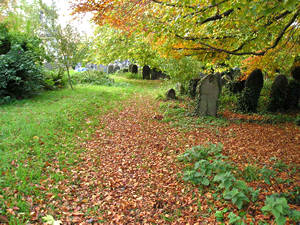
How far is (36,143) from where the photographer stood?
5.29 metres

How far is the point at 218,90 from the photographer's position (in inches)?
329

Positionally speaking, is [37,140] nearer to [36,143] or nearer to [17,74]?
[36,143]

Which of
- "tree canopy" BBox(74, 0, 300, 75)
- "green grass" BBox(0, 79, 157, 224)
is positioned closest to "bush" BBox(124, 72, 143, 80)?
"green grass" BBox(0, 79, 157, 224)

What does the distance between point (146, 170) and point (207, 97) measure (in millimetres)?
4524

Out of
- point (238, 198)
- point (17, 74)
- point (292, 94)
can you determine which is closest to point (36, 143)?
point (238, 198)

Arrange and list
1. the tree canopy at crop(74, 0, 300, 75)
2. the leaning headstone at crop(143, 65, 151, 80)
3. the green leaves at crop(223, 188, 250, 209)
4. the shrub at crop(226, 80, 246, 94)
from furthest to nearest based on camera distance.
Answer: the leaning headstone at crop(143, 65, 151, 80) → the shrub at crop(226, 80, 246, 94) → the tree canopy at crop(74, 0, 300, 75) → the green leaves at crop(223, 188, 250, 209)

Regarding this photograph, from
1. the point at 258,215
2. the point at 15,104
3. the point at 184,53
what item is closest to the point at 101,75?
the point at 15,104

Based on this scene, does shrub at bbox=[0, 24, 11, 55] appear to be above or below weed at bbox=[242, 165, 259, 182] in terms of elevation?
above

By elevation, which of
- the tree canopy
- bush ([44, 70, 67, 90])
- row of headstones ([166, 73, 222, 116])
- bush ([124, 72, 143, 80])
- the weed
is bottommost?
the weed

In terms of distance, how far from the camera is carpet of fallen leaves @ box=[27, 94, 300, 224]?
3.52 m

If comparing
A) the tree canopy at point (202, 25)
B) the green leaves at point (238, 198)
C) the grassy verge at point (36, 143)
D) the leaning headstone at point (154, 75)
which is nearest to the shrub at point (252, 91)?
the tree canopy at point (202, 25)

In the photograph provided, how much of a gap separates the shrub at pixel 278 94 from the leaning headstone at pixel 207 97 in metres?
2.67

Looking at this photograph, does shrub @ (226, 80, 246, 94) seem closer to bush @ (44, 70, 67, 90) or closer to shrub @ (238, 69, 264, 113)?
shrub @ (238, 69, 264, 113)

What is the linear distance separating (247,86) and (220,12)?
162 inches
